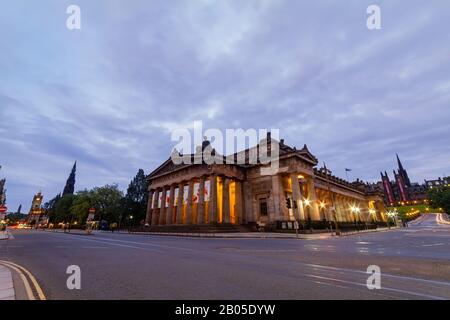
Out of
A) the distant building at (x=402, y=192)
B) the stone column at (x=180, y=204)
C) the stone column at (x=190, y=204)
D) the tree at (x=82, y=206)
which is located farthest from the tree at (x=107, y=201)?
the distant building at (x=402, y=192)

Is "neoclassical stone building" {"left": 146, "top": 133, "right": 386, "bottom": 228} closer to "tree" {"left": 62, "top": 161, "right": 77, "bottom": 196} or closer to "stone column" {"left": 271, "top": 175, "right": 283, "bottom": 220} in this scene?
"stone column" {"left": 271, "top": 175, "right": 283, "bottom": 220}

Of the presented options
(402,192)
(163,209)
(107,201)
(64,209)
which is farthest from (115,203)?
(402,192)

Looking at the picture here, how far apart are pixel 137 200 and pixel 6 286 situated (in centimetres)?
7131

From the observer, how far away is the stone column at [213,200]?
1596 inches

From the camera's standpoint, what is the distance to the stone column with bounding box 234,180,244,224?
47.9 m

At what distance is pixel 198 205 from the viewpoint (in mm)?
44406

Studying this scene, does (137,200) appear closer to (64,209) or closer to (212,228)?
(64,209)

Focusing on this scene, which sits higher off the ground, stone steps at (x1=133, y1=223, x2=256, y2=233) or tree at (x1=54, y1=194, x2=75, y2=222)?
tree at (x1=54, y1=194, x2=75, y2=222)

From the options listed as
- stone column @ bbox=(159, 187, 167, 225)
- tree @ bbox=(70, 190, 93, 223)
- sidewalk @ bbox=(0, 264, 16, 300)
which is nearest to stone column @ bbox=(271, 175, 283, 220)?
stone column @ bbox=(159, 187, 167, 225)

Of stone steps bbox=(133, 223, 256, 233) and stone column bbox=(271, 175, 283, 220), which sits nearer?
stone steps bbox=(133, 223, 256, 233)

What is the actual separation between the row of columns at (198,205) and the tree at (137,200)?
14.6m

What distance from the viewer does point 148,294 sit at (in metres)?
4.89

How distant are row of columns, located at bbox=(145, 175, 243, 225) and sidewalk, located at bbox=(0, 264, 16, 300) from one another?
33657 mm
